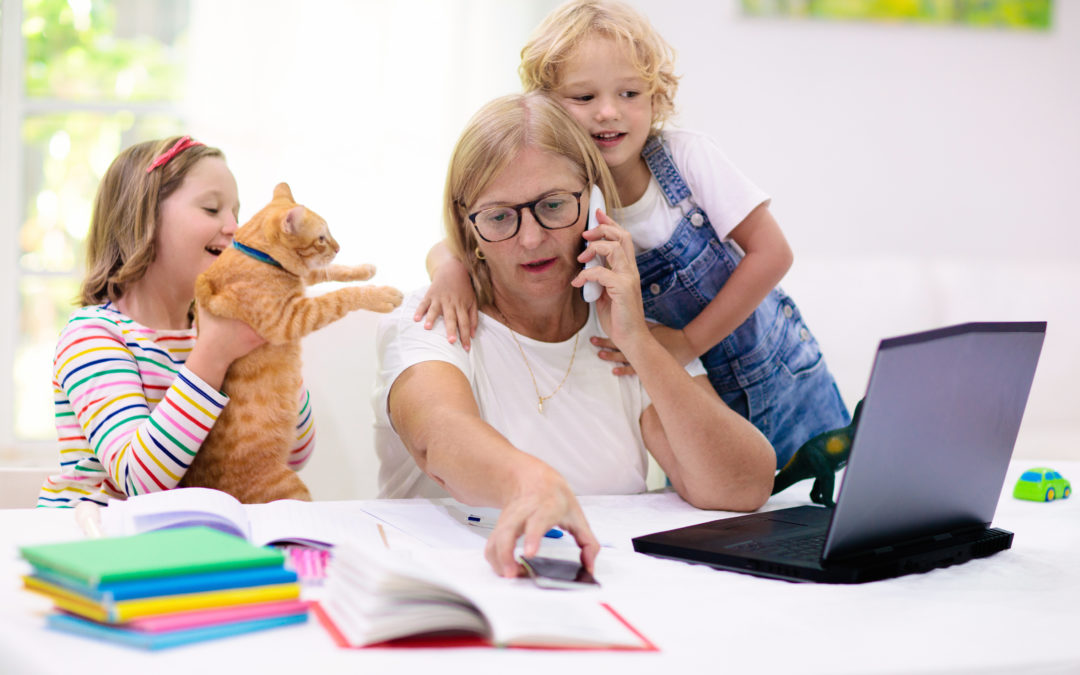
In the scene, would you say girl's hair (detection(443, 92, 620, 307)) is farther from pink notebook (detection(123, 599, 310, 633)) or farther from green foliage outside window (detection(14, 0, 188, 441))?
green foliage outside window (detection(14, 0, 188, 441))

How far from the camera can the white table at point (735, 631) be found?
2.35 ft

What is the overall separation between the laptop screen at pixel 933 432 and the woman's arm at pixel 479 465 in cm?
30

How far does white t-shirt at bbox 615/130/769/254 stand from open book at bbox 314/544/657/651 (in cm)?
103

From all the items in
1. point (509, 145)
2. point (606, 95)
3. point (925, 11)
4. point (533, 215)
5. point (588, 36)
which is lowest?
point (533, 215)

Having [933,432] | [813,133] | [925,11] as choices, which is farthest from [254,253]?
[925,11]

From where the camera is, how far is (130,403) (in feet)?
4.71

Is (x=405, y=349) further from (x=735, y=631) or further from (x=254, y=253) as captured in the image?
(x=735, y=631)

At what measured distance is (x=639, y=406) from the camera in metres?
1.65

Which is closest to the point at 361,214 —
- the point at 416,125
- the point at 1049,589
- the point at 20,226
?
the point at 416,125

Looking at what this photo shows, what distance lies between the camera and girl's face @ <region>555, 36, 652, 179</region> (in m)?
1.69

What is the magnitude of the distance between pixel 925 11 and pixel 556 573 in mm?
3179

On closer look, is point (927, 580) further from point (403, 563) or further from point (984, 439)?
point (403, 563)

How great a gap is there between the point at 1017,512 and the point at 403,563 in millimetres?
1053

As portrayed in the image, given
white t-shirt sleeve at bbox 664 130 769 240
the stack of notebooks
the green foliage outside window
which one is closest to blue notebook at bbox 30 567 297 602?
the stack of notebooks
